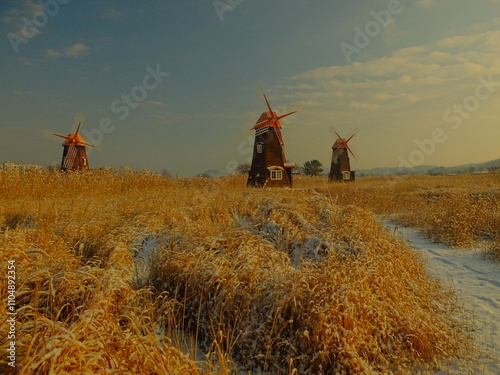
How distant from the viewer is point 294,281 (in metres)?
3.59

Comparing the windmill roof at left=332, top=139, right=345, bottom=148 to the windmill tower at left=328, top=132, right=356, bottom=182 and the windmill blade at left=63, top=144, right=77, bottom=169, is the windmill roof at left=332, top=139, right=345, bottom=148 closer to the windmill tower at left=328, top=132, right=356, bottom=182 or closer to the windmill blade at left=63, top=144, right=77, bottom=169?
the windmill tower at left=328, top=132, right=356, bottom=182

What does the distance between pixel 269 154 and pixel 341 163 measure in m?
17.0

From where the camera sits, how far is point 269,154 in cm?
1930

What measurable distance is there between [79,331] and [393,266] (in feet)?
15.3

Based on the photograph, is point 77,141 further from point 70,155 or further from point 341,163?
point 341,163

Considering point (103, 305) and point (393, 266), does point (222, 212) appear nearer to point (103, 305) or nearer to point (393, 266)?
point (393, 266)

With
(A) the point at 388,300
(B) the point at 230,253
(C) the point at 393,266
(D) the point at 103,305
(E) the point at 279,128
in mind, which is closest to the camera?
(D) the point at 103,305

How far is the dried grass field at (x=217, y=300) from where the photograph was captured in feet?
7.13

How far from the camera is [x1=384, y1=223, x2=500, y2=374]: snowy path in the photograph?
3594 mm

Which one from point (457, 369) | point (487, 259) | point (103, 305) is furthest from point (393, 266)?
point (103, 305)

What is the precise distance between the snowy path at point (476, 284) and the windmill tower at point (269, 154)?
37.4 ft

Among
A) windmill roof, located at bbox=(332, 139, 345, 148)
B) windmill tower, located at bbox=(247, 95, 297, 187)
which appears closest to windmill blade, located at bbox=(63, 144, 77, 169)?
windmill tower, located at bbox=(247, 95, 297, 187)

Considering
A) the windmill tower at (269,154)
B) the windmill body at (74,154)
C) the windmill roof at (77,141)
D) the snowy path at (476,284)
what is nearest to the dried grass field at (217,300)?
the snowy path at (476,284)

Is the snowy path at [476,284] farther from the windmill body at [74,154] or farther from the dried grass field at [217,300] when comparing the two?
the windmill body at [74,154]
